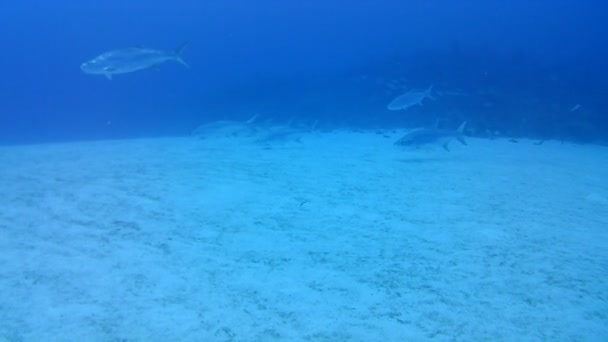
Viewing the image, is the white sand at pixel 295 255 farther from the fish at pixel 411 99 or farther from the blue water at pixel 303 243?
the fish at pixel 411 99

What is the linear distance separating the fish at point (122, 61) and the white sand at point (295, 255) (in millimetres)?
2357

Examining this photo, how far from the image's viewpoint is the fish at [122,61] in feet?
27.6

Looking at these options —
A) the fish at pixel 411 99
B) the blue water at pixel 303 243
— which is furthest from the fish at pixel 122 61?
the fish at pixel 411 99

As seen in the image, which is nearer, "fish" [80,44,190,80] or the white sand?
the white sand

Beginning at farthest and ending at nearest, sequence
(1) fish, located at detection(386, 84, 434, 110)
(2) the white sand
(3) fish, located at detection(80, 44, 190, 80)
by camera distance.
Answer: (1) fish, located at detection(386, 84, 434, 110) < (3) fish, located at detection(80, 44, 190, 80) < (2) the white sand

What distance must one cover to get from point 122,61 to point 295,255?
20.9 ft

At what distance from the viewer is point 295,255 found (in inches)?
201

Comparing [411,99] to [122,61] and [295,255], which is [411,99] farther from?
[295,255]

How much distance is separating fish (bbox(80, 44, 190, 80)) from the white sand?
2.36 metres

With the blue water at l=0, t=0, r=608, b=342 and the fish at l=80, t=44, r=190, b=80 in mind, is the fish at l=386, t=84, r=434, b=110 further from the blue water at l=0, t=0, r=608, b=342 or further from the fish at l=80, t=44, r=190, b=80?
the fish at l=80, t=44, r=190, b=80

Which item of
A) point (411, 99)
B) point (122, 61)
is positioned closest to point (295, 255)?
point (122, 61)

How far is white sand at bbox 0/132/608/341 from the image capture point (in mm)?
3670

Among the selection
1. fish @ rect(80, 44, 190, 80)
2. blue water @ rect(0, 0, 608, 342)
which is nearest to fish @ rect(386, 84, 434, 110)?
blue water @ rect(0, 0, 608, 342)

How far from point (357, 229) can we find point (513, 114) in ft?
58.7
